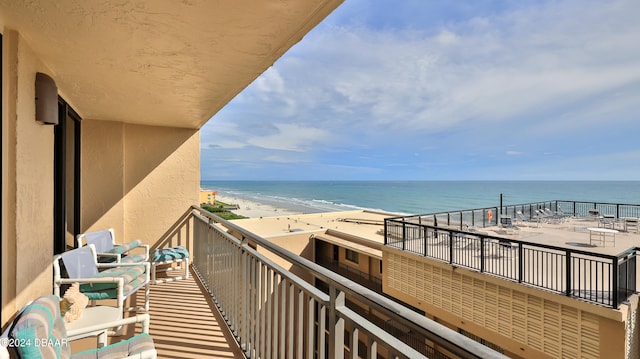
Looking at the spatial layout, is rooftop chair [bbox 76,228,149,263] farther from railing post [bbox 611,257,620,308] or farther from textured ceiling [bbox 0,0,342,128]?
railing post [bbox 611,257,620,308]

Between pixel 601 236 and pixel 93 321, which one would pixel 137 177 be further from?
pixel 601 236

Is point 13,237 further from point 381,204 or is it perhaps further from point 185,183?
point 381,204

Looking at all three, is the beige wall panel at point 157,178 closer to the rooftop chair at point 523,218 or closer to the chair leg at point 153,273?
the chair leg at point 153,273

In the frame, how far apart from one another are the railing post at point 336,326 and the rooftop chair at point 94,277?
6.31 feet

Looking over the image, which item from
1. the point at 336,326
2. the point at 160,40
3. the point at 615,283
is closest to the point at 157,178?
the point at 160,40

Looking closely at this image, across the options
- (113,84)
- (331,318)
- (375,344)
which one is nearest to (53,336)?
(331,318)

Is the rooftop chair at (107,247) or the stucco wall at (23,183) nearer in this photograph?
the stucco wall at (23,183)

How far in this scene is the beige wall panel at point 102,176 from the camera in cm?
410

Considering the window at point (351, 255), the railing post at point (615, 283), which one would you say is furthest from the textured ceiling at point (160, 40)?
the window at point (351, 255)

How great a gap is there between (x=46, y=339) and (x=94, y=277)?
5.58ft

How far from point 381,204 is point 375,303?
146ft

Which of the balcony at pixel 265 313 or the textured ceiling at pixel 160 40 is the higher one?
the textured ceiling at pixel 160 40

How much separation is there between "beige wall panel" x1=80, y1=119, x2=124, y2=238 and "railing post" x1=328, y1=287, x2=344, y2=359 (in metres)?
4.40

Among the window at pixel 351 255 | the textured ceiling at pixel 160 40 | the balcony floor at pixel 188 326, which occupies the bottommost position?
the window at pixel 351 255
